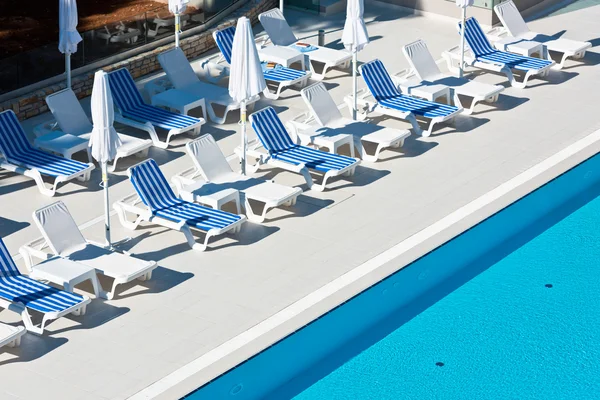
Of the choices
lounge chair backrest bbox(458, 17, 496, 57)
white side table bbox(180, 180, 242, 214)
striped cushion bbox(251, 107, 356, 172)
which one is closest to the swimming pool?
striped cushion bbox(251, 107, 356, 172)

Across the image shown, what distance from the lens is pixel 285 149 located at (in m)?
16.7

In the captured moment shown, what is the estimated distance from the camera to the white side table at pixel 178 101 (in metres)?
18.2

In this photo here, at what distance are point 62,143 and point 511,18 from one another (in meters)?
8.74

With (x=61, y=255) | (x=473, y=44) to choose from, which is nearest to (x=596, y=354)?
(x=61, y=255)

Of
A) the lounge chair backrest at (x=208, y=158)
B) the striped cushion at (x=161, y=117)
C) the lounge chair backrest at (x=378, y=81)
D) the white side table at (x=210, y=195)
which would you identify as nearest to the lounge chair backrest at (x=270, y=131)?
the lounge chair backrest at (x=208, y=158)

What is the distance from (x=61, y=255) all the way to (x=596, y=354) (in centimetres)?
589

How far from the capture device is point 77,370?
12.4 meters

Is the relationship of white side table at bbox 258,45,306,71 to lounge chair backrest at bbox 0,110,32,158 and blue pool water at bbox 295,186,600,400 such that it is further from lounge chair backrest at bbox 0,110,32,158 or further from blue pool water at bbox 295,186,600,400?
blue pool water at bbox 295,186,600,400

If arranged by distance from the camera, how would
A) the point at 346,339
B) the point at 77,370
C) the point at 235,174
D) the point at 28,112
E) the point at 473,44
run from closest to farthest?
the point at 77,370 → the point at 346,339 → the point at 235,174 → the point at 28,112 → the point at 473,44

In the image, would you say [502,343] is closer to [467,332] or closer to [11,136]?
[467,332]

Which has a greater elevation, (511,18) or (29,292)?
(29,292)

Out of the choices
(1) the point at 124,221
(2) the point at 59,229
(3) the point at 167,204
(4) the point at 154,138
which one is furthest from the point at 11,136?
(2) the point at 59,229

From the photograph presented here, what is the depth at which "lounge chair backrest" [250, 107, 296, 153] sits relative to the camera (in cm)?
1653

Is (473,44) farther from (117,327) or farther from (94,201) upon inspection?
(117,327)
